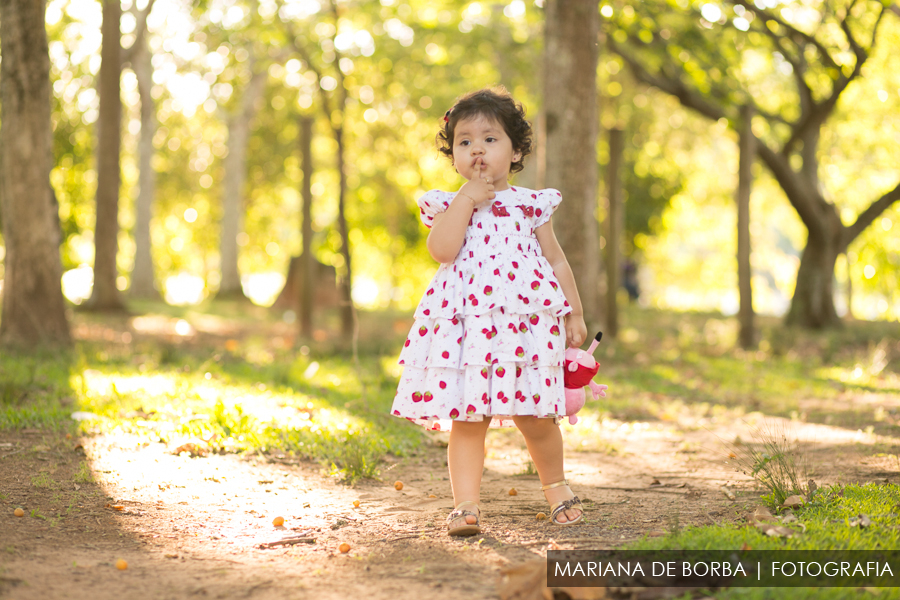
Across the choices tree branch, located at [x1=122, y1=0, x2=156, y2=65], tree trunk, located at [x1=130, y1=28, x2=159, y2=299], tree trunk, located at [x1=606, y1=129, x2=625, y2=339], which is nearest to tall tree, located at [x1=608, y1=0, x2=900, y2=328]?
tree trunk, located at [x1=606, y1=129, x2=625, y2=339]

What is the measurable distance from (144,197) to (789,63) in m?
13.0

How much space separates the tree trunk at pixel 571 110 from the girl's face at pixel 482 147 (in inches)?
167

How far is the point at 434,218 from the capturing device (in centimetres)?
346

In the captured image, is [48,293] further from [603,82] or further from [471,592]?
[603,82]

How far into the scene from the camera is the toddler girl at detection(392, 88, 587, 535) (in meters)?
3.18

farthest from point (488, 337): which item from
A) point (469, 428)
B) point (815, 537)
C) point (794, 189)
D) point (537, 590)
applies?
point (794, 189)

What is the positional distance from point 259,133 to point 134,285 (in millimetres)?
9137

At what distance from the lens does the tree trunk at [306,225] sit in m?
9.15

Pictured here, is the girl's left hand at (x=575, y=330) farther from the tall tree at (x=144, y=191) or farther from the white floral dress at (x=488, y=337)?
the tall tree at (x=144, y=191)

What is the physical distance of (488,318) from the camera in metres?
3.22

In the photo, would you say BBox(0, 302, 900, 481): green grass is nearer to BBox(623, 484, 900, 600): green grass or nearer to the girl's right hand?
the girl's right hand

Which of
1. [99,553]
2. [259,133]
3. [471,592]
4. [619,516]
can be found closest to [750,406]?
[619,516]

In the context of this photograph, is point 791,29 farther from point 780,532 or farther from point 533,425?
point 780,532

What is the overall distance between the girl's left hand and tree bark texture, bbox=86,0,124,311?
9728mm
